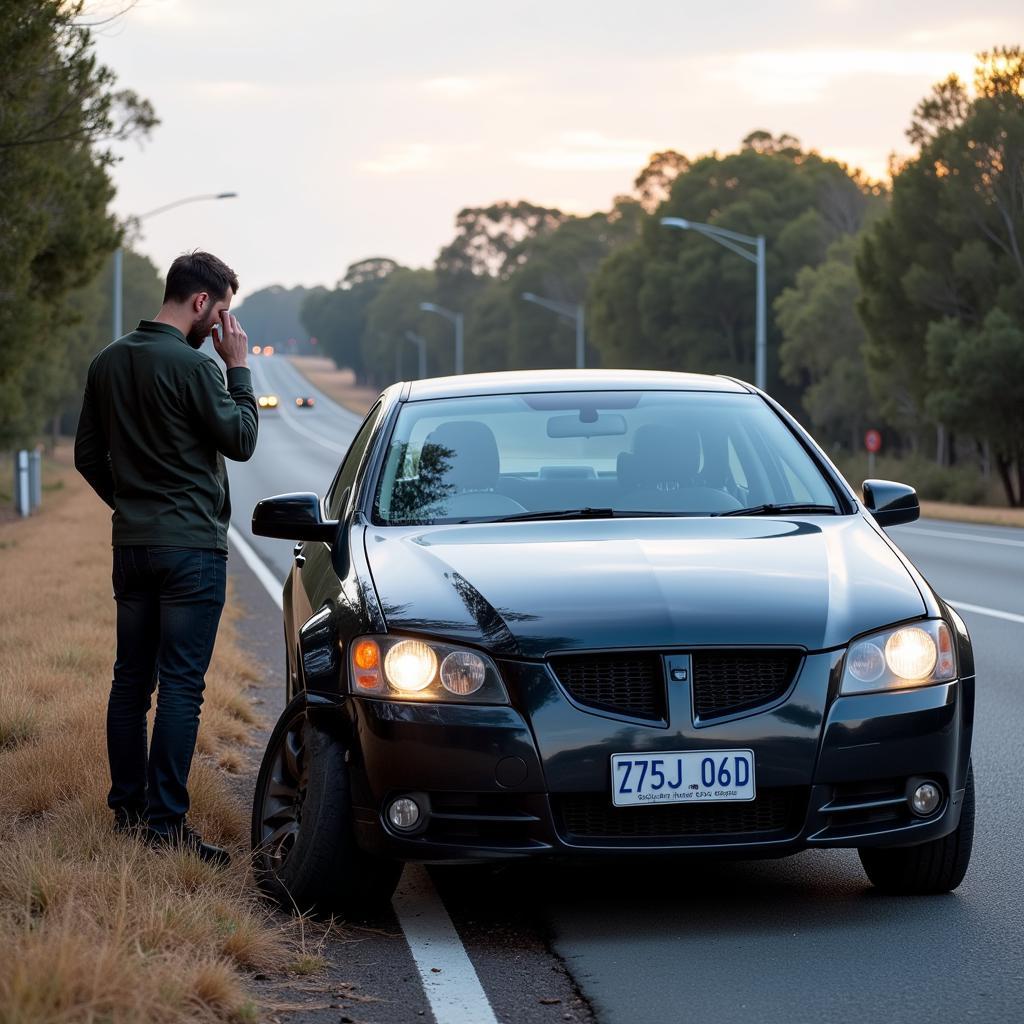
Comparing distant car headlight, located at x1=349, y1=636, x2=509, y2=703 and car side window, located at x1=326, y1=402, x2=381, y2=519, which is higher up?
car side window, located at x1=326, y1=402, x2=381, y2=519

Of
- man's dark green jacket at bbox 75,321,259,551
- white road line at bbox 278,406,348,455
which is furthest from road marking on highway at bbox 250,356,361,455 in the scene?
man's dark green jacket at bbox 75,321,259,551

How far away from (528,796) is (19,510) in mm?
27420

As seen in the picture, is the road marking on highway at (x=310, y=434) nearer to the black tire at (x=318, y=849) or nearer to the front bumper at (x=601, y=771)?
the black tire at (x=318, y=849)

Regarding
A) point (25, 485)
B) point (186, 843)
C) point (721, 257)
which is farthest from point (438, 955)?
point (721, 257)

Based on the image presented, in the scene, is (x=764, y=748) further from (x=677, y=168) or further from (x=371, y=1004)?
(x=677, y=168)

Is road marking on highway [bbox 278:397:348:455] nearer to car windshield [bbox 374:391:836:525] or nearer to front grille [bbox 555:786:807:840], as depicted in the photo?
car windshield [bbox 374:391:836:525]

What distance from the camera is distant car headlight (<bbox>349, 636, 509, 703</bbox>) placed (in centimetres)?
476

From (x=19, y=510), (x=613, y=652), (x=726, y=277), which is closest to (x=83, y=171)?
(x=19, y=510)

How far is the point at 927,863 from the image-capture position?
5281 millimetres

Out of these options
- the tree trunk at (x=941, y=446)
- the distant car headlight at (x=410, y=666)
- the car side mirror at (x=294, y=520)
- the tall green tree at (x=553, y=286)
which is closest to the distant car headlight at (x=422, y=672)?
the distant car headlight at (x=410, y=666)

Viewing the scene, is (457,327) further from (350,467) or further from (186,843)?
(186,843)

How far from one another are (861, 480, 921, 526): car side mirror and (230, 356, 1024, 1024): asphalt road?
114cm

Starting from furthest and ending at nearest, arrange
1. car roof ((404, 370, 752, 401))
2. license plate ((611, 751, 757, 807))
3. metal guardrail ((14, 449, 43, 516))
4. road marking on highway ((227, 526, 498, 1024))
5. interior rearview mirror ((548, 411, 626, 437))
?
metal guardrail ((14, 449, 43, 516)) < car roof ((404, 370, 752, 401)) < interior rearview mirror ((548, 411, 626, 437)) < license plate ((611, 751, 757, 807)) < road marking on highway ((227, 526, 498, 1024))

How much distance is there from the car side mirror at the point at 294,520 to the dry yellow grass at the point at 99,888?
1.00 m
